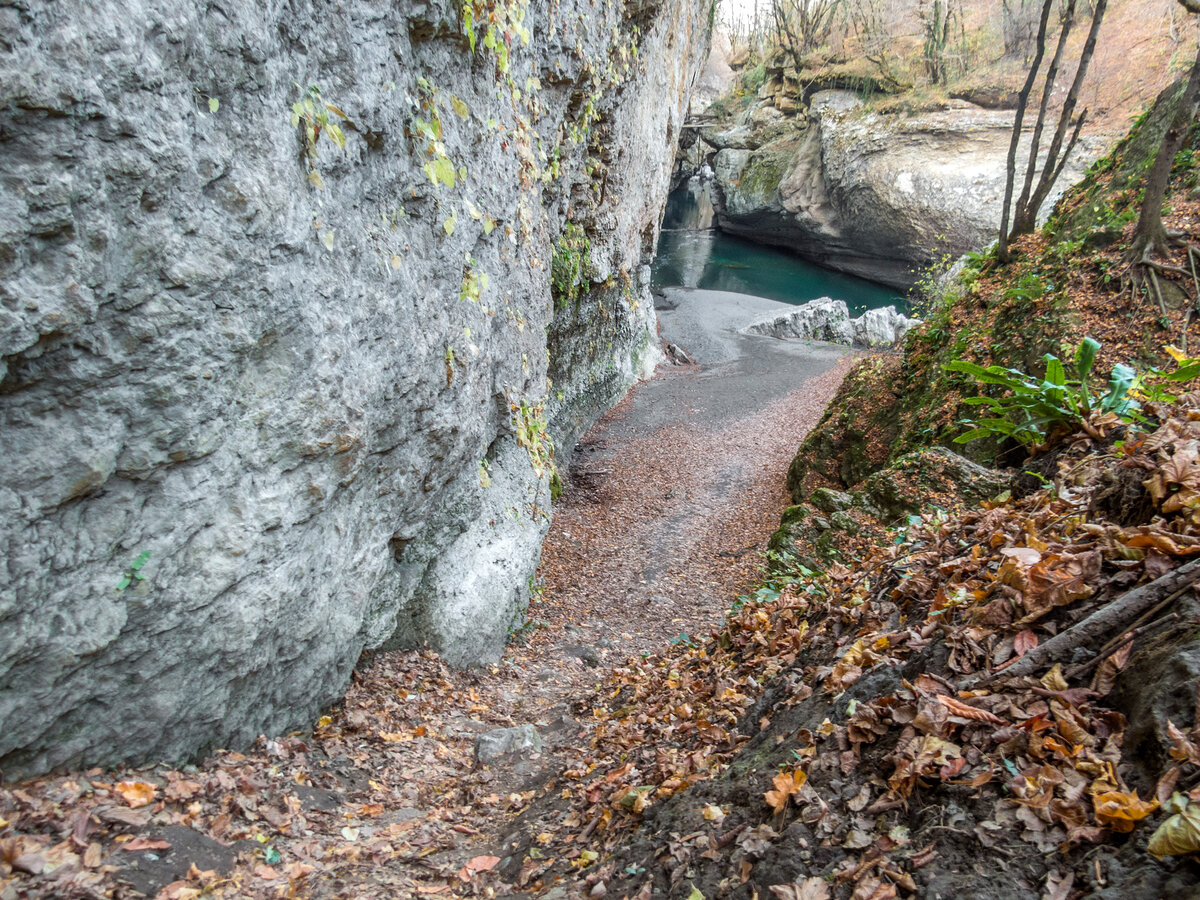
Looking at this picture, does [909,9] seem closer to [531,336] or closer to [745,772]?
[531,336]

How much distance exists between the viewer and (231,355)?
3.25m

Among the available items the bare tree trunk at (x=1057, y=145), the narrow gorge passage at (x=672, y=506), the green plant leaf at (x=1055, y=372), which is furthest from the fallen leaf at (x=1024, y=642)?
the bare tree trunk at (x=1057, y=145)

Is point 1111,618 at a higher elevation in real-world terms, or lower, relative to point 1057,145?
lower

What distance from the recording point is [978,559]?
339 cm

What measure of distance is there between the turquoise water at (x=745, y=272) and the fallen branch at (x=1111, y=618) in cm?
2746

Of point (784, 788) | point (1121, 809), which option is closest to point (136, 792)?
point (784, 788)

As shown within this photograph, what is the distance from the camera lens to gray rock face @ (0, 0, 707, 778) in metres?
2.58

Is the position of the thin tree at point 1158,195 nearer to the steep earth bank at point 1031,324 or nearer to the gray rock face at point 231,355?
the steep earth bank at point 1031,324

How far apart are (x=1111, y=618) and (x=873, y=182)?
1200 inches

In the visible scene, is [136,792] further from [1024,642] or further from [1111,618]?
[1111,618]

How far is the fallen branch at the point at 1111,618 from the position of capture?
7.34ft

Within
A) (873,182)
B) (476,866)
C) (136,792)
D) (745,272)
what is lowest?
(745,272)

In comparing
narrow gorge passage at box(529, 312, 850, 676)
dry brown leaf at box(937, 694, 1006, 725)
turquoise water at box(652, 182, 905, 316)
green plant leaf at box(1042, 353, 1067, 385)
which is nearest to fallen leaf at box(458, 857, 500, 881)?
dry brown leaf at box(937, 694, 1006, 725)

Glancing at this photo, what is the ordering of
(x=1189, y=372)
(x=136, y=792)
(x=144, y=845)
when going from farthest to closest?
1. (x=1189, y=372)
2. (x=136, y=792)
3. (x=144, y=845)
